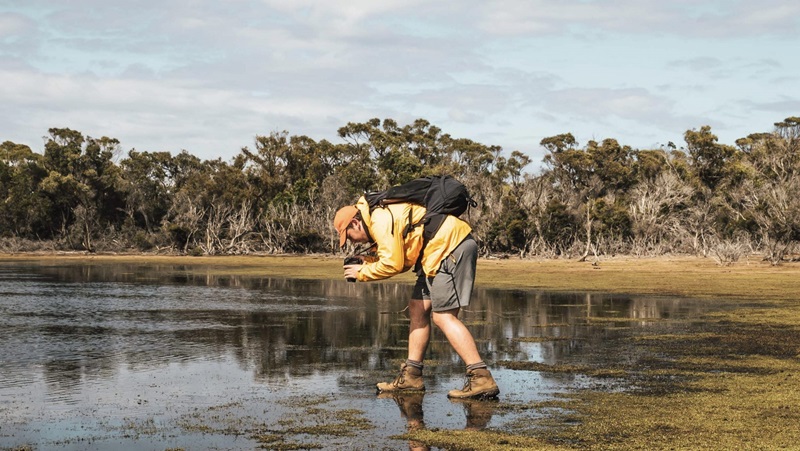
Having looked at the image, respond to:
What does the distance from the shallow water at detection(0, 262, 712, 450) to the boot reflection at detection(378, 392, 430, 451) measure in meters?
0.04

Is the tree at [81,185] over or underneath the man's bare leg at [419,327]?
over

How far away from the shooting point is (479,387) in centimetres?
830

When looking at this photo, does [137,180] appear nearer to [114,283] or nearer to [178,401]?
[114,283]

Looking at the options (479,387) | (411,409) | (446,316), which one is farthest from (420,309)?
(411,409)

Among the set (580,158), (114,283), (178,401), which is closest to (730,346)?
(178,401)

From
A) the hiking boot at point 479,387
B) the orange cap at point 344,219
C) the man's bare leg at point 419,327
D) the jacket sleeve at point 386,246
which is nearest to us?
the hiking boot at point 479,387

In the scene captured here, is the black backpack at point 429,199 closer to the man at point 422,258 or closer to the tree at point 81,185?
the man at point 422,258

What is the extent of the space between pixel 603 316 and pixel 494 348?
6.16 meters

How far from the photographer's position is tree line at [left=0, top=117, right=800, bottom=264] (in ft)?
198

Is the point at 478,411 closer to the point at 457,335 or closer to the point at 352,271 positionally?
the point at 457,335

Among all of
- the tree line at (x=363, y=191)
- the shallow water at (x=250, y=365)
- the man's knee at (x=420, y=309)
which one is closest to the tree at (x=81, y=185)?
the tree line at (x=363, y=191)

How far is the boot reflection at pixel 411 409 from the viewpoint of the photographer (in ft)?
21.4

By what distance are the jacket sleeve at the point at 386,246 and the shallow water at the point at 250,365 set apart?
1240 millimetres

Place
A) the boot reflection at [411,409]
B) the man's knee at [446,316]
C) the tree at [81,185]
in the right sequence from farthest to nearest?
the tree at [81,185]
the man's knee at [446,316]
the boot reflection at [411,409]
